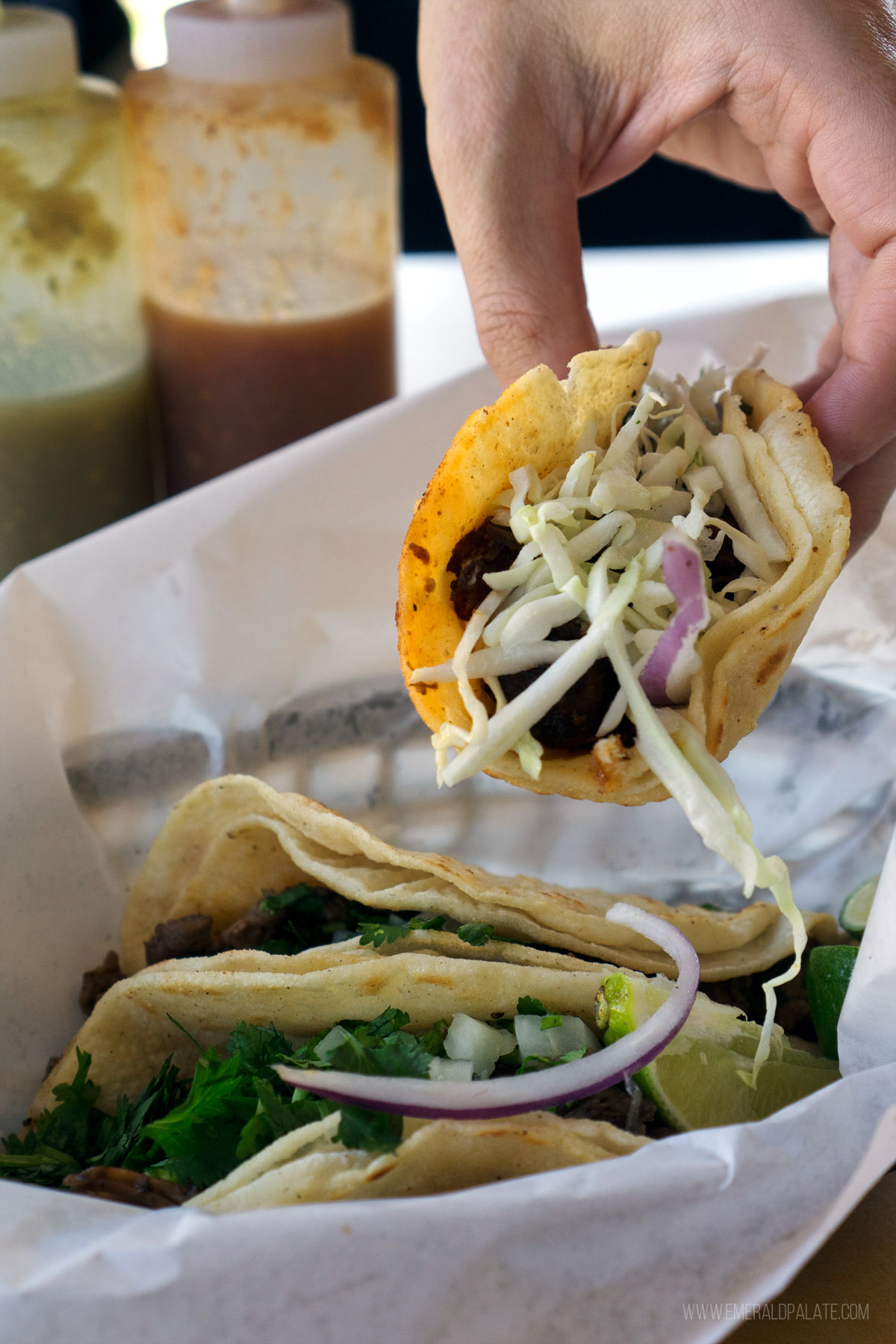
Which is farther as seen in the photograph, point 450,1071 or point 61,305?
point 61,305

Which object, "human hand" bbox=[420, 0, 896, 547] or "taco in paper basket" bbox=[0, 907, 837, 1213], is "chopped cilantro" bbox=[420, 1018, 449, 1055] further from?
"human hand" bbox=[420, 0, 896, 547]

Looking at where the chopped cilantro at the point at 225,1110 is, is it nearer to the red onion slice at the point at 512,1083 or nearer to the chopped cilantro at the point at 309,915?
the red onion slice at the point at 512,1083

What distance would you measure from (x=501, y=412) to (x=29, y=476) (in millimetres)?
1609

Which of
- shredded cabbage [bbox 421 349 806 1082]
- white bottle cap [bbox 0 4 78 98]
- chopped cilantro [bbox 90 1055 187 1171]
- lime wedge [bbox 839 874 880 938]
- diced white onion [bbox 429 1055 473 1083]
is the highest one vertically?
white bottle cap [bbox 0 4 78 98]

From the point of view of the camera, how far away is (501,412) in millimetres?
1424

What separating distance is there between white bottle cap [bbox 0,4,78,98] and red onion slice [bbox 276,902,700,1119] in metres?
2.07

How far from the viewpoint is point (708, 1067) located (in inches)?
60.6

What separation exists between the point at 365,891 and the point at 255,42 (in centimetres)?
182

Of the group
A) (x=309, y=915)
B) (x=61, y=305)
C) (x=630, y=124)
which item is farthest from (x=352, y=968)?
(x=61, y=305)

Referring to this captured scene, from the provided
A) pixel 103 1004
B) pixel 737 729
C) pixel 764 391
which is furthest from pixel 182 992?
pixel 764 391

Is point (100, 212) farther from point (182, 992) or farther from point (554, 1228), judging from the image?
point (554, 1228)

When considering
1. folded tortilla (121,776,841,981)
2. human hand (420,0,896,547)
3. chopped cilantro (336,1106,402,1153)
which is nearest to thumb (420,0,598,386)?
human hand (420,0,896,547)

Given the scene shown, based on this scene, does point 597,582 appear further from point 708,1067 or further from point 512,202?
point 512,202

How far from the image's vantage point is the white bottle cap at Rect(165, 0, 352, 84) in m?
2.50
